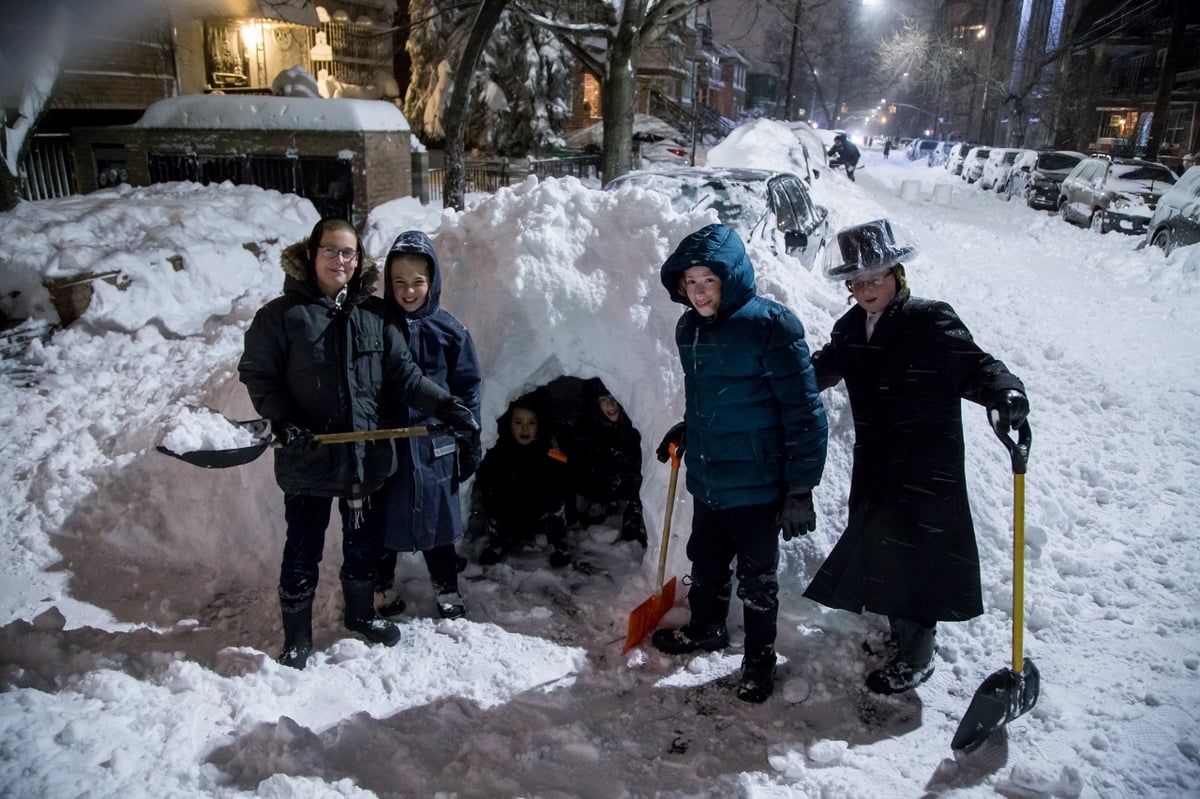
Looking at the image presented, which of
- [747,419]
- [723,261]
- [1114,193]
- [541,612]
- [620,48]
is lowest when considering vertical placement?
[541,612]

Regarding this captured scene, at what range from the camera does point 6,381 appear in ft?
19.7

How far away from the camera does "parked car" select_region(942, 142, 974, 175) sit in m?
32.4

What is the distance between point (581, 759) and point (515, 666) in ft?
2.16

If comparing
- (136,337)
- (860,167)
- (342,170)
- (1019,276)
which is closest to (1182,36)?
(860,167)

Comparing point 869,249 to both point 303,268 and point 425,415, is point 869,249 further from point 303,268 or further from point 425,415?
point 303,268

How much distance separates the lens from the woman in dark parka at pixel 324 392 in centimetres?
314

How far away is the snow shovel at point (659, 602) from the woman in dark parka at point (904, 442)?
0.82 meters

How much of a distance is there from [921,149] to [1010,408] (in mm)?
47442

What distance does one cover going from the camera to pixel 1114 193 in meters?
15.3

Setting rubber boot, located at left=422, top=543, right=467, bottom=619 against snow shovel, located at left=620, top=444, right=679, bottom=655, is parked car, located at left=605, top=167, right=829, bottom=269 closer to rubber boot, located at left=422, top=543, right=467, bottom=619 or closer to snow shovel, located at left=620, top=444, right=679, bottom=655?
snow shovel, located at left=620, top=444, right=679, bottom=655

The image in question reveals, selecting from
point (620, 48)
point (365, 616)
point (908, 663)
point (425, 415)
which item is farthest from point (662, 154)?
point (908, 663)

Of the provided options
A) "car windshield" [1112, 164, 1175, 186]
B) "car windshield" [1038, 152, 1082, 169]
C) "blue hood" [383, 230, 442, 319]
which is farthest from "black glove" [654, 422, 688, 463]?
"car windshield" [1038, 152, 1082, 169]

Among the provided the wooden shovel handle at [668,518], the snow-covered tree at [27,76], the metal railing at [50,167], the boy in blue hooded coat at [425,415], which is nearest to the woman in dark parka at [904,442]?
the wooden shovel handle at [668,518]

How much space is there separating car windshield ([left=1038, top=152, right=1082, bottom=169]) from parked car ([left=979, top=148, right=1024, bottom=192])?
231cm
